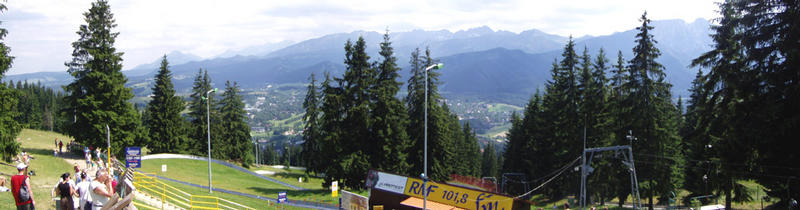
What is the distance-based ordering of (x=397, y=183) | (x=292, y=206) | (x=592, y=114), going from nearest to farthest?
(x=397, y=183) < (x=292, y=206) < (x=592, y=114)

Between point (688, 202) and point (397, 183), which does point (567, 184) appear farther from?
point (397, 183)

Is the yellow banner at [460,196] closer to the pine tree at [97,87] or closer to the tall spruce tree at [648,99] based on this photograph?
the tall spruce tree at [648,99]

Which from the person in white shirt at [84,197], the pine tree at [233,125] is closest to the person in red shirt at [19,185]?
the person in white shirt at [84,197]

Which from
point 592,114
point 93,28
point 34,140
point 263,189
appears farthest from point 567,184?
point 34,140

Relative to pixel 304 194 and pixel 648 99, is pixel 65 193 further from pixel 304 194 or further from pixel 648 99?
pixel 648 99

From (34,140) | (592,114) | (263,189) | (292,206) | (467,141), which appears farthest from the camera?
(467,141)

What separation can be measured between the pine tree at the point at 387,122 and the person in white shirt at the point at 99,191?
97.0 ft

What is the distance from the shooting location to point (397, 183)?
30141 millimetres

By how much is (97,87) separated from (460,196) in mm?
32624

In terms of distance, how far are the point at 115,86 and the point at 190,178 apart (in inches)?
392

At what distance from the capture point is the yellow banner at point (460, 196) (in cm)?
2497

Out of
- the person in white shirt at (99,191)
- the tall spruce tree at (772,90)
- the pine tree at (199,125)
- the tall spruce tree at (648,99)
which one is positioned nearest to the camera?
the person in white shirt at (99,191)

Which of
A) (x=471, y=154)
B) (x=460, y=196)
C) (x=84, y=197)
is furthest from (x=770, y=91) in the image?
(x=471, y=154)

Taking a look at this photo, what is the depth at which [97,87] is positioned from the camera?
41.6 metres
